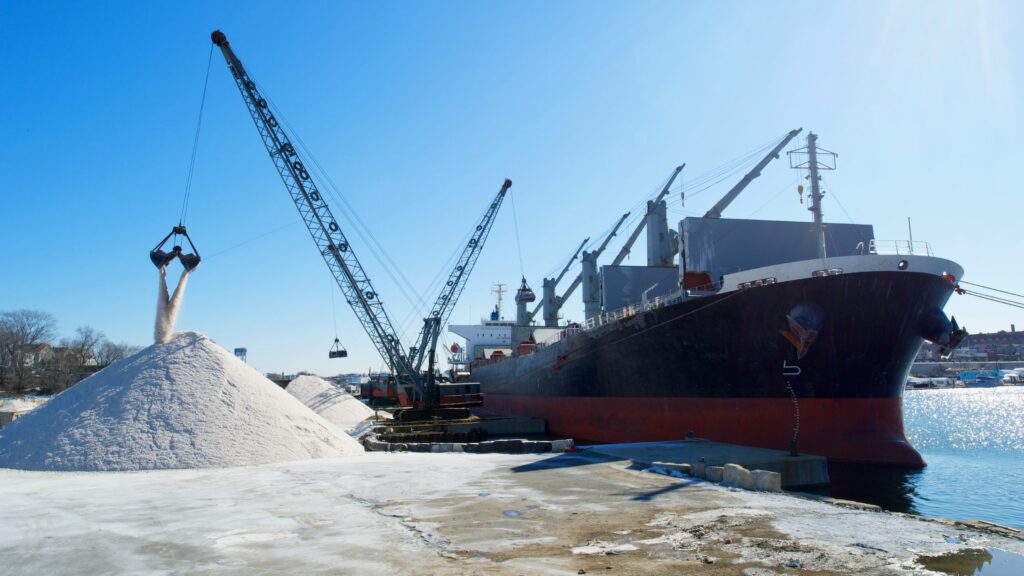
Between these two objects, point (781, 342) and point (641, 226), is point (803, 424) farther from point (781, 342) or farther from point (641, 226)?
point (641, 226)

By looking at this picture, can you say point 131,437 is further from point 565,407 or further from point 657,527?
point 565,407

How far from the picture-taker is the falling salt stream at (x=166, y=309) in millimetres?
17078

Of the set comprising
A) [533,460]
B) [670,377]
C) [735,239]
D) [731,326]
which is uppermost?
[735,239]

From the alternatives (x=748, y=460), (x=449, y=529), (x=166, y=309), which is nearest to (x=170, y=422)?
(x=166, y=309)

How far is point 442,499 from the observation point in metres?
9.21

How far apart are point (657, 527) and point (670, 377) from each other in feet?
46.6

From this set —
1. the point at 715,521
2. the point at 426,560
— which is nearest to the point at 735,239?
the point at 715,521

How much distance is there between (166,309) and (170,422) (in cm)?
507

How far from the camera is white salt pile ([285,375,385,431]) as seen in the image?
30.3 meters

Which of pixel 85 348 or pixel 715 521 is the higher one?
pixel 85 348

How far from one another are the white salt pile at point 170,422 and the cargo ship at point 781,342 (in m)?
11.1

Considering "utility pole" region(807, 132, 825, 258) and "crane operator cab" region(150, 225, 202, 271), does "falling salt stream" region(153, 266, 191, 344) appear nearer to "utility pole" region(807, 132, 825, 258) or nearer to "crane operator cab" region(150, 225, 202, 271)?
"crane operator cab" region(150, 225, 202, 271)

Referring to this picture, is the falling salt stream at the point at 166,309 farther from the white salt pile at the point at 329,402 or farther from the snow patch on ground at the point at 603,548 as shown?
the snow patch on ground at the point at 603,548

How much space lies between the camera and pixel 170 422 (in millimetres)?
13609
